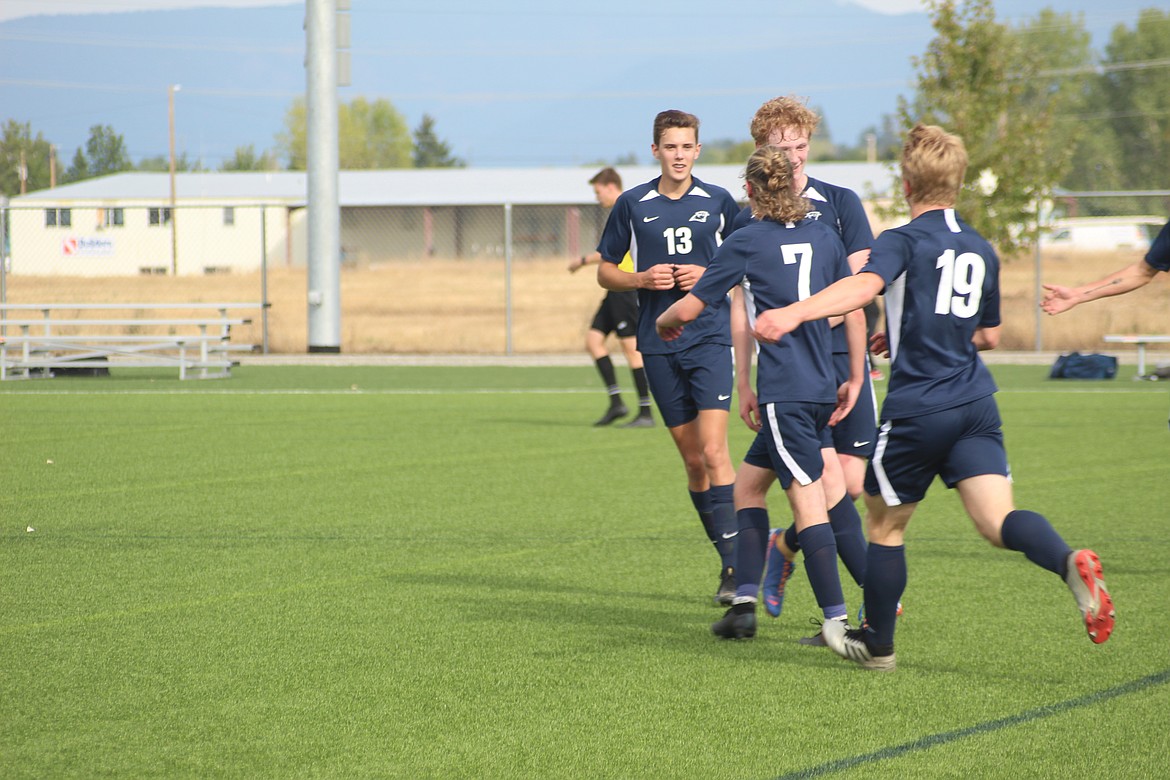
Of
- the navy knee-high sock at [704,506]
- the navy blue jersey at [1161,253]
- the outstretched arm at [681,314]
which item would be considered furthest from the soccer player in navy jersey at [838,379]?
the navy blue jersey at [1161,253]

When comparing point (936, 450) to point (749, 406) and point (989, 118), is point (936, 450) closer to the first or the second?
point (749, 406)

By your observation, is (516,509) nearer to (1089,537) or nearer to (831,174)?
(1089,537)

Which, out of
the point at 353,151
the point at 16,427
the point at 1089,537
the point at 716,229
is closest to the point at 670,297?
the point at 716,229

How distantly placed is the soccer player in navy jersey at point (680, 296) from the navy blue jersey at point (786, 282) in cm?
93

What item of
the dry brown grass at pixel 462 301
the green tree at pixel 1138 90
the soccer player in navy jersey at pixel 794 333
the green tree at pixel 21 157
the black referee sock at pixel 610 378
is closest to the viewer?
the soccer player in navy jersey at pixel 794 333

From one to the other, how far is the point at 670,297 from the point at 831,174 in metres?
53.6

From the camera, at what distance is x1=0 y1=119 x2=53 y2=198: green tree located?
105 ft

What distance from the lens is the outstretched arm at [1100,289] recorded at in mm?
5270

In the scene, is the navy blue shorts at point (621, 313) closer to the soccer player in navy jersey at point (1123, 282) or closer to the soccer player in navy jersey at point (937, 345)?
the soccer player in navy jersey at point (1123, 282)

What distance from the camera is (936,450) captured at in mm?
4559

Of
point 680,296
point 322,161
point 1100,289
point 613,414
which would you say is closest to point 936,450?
point 1100,289

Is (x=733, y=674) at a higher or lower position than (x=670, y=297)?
lower

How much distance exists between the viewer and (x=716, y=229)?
6215mm

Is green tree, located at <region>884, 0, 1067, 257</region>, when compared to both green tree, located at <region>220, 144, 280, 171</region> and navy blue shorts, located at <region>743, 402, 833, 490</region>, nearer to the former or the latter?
navy blue shorts, located at <region>743, 402, 833, 490</region>
